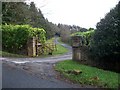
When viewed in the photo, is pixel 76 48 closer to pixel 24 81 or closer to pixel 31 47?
pixel 24 81

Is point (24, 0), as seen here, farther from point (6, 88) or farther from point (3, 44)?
point (6, 88)

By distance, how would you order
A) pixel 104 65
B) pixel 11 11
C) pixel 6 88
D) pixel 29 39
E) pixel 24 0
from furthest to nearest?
pixel 29 39, pixel 11 11, pixel 24 0, pixel 104 65, pixel 6 88

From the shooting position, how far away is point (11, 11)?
20.5m

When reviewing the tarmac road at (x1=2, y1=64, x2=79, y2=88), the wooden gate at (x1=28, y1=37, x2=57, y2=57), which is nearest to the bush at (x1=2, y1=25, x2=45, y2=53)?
the wooden gate at (x1=28, y1=37, x2=57, y2=57)

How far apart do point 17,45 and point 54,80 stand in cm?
1450

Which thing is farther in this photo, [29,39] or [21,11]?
[29,39]

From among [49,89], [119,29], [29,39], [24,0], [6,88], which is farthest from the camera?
[29,39]

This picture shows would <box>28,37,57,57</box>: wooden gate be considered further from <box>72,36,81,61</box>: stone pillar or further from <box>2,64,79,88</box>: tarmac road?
<box>2,64,79,88</box>: tarmac road

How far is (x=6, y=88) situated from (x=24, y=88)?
22.3 inches

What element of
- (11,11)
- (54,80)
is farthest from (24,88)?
(11,11)

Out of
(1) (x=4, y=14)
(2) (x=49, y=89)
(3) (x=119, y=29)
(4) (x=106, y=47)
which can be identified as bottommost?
(2) (x=49, y=89)

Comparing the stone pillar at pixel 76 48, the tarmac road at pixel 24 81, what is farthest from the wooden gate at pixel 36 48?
the tarmac road at pixel 24 81

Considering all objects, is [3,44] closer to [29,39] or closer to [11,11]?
[29,39]

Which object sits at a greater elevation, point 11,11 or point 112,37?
point 11,11
